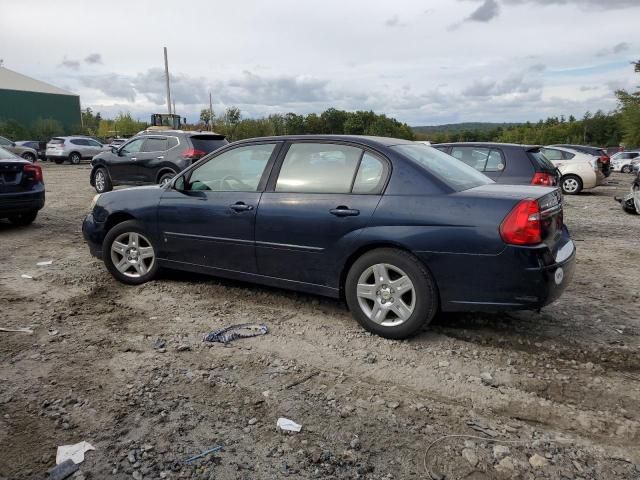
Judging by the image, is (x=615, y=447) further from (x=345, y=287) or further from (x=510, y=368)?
(x=345, y=287)

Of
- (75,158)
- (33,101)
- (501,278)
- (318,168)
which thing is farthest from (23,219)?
(33,101)

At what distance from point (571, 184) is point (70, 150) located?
26.5 meters

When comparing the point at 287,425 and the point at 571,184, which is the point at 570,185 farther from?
the point at 287,425

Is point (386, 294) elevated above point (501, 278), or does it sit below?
below

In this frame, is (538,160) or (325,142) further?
(538,160)

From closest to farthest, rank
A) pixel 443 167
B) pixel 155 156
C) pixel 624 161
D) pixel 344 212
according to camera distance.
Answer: pixel 344 212 < pixel 443 167 < pixel 155 156 < pixel 624 161

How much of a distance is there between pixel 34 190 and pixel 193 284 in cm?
488

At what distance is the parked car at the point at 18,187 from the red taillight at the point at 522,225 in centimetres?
778

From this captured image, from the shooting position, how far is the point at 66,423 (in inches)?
117

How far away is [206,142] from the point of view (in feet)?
42.2

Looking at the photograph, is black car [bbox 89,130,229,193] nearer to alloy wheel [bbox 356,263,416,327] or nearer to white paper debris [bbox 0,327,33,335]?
white paper debris [bbox 0,327,33,335]

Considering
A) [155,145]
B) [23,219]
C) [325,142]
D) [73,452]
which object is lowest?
[73,452]

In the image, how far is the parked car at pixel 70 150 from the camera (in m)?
30.4

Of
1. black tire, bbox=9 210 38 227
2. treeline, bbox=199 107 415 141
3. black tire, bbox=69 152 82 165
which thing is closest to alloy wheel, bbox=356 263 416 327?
black tire, bbox=9 210 38 227
